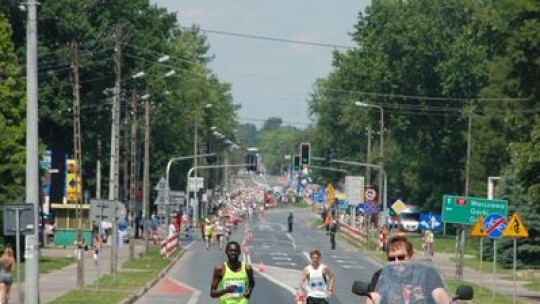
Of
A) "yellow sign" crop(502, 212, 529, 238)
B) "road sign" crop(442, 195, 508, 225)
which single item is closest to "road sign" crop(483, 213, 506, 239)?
"yellow sign" crop(502, 212, 529, 238)

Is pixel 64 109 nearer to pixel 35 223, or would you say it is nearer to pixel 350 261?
pixel 350 261

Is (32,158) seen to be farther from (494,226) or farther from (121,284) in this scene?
(494,226)

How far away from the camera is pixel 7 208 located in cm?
2936

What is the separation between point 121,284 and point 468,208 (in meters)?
10.6

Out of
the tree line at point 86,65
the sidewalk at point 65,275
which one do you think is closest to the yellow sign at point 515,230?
the sidewalk at point 65,275

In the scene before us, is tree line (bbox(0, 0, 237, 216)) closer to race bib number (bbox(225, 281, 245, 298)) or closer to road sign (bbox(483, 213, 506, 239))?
road sign (bbox(483, 213, 506, 239))

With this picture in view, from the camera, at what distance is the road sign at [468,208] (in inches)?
1795

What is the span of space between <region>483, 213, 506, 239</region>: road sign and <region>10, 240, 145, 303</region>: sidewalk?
38.7 ft

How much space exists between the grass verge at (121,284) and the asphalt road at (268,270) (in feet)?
1.74

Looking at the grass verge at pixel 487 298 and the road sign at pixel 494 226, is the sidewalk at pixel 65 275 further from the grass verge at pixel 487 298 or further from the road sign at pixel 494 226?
the road sign at pixel 494 226

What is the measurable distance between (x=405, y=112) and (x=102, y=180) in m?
21.2

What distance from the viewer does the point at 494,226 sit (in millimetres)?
42781

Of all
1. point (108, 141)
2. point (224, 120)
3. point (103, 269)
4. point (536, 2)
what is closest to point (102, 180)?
point (108, 141)

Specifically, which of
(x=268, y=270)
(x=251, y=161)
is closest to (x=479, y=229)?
(x=268, y=270)
